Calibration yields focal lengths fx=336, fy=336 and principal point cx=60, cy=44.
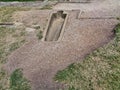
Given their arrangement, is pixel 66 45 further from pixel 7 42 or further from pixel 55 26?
pixel 7 42

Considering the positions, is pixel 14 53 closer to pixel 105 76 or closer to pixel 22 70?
pixel 22 70

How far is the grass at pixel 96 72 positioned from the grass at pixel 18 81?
40.4 inches

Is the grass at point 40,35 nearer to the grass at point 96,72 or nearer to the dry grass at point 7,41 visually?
the dry grass at point 7,41

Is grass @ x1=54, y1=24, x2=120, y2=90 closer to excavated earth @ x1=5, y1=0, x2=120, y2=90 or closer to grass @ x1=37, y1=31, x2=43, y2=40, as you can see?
excavated earth @ x1=5, y1=0, x2=120, y2=90

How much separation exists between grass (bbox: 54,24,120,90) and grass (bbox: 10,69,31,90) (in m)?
1.03

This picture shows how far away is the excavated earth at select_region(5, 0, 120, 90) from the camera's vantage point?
1168cm

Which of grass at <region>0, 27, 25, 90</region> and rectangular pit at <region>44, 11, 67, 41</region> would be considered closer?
grass at <region>0, 27, 25, 90</region>

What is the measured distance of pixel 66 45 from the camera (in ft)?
42.8

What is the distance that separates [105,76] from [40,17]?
5595 mm

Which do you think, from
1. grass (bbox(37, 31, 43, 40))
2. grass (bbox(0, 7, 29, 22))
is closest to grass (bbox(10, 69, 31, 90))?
grass (bbox(37, 31, 43, 40))

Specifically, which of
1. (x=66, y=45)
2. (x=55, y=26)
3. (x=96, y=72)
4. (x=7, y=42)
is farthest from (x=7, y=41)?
(x=96, y=72)

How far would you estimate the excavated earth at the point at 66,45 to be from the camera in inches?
460

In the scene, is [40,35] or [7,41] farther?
[40,35]

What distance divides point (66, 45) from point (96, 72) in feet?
7.17
